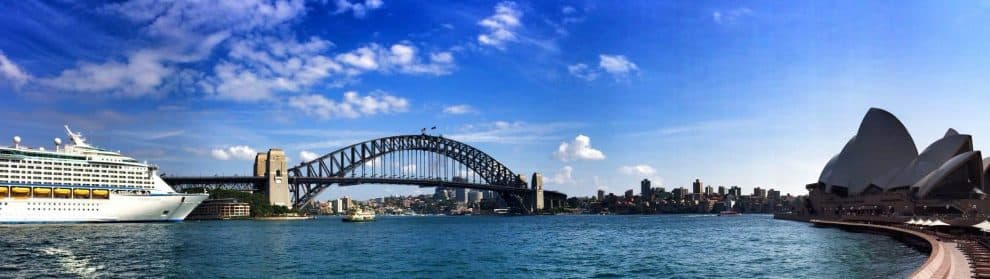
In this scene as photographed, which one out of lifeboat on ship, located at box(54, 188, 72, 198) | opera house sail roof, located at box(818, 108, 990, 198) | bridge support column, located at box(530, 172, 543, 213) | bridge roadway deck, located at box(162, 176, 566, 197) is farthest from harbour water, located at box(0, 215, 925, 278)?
bridge support column, located at box(530, 172, 543, 213)

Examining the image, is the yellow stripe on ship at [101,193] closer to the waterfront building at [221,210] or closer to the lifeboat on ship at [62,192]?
the lifeboat on ship at [62,192]

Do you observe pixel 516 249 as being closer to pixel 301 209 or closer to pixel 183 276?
pixel 183 276

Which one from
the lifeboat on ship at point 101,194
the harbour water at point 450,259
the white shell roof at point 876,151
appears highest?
the white shell roof at point 876,151

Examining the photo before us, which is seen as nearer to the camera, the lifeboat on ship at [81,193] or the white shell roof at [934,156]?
the white shell roof at [934,156]

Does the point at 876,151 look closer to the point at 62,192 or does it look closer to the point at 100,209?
the point at 100,209

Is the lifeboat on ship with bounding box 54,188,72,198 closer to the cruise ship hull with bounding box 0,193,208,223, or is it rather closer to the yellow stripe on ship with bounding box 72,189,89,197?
the yellow stripe on ship with bounding box 72,189,89,197

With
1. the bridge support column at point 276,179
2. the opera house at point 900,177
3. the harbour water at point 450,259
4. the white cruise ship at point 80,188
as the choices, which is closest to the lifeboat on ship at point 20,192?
the white cruise ship at point 80,188

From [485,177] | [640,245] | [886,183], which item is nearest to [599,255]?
[640,245]
